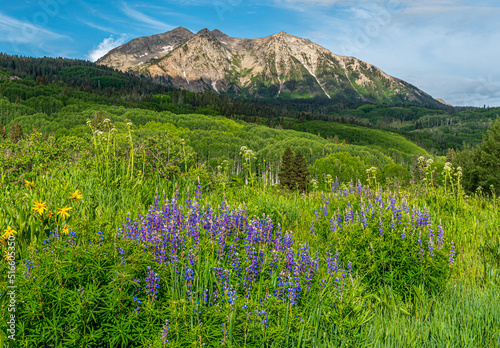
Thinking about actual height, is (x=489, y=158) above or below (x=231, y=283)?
above

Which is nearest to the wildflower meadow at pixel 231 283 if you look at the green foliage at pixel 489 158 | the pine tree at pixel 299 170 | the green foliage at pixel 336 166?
the green foliage at pixel 489 158

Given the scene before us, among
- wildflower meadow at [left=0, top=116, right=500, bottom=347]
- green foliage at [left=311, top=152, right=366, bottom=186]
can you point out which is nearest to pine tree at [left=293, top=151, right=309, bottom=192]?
green foliage at [left=311, top=152, right=366, bottom=186]

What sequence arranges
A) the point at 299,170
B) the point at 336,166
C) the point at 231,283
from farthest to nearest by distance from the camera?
the point at 336,166 → the point at 299,170 → the point at 231,283

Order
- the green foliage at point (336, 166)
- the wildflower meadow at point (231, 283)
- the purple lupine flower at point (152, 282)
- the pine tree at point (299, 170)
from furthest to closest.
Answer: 1. the green foliage at point (336, 166)
2. the pine tree at point (299, 170)
3. the purple lupine flower at point (152, 282)
4. the wildflower meadow at point (231, 283)

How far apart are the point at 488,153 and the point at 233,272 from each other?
58.3m

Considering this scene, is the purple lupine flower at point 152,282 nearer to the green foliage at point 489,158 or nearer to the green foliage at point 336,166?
the green foliage at point 489,158

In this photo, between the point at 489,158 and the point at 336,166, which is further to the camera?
the point at 336,166

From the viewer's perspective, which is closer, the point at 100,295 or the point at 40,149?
the point at 100,295

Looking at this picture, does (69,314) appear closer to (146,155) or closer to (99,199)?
(99,199)

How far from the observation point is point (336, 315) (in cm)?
334

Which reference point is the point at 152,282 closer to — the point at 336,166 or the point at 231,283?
the point at 231,283

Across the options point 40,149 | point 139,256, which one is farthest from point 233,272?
point 40,149

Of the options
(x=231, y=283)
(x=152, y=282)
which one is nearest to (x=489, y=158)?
(x=231, y=283)

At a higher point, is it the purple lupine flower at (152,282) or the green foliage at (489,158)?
the green foliage at (489,158)
